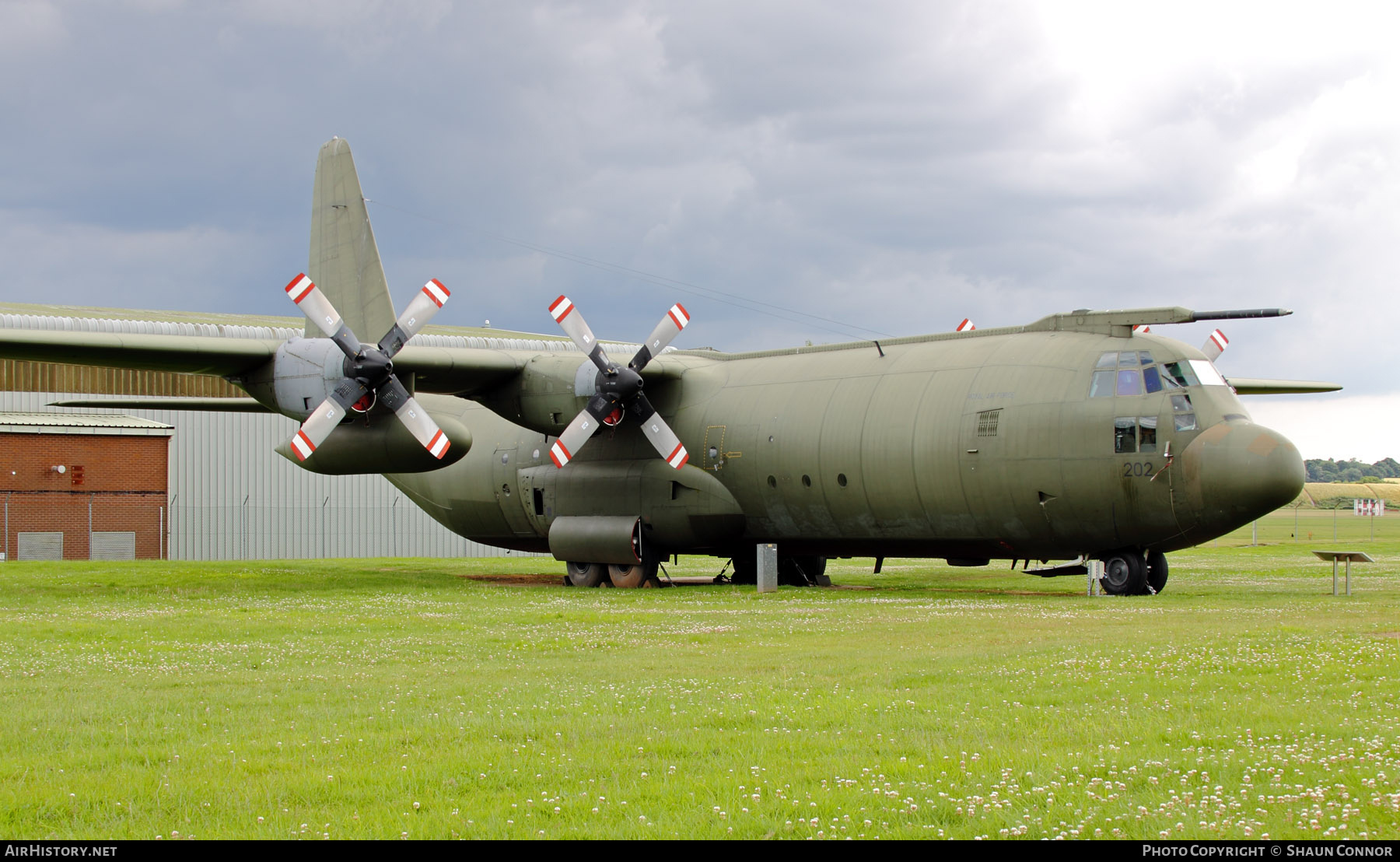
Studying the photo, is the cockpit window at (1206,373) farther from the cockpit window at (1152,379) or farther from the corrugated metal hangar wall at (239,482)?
the corrugated metal hangar wall at (239,482)

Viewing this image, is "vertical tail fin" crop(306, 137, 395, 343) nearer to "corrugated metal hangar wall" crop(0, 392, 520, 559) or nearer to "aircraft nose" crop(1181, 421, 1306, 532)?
"aircraft nose" crop(1181, 421, 1306, 532)

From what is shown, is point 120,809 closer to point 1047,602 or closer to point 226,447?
point 1047,602

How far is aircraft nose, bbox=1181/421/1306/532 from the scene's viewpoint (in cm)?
1962

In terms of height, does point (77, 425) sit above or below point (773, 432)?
above

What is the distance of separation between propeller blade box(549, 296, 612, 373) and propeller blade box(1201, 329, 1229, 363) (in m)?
11.6

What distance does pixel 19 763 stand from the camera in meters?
7.71

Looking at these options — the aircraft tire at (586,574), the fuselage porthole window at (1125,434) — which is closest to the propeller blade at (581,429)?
the aircraft tire at (586,574)

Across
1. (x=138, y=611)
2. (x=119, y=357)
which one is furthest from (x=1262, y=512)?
(x=119, y=357)

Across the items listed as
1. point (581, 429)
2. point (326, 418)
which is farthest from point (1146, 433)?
point (326, 418)

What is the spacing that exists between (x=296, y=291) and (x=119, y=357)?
362 centimetres

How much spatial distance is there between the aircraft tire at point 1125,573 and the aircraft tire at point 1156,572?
1.23ft

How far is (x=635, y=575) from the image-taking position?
27156 millimetres

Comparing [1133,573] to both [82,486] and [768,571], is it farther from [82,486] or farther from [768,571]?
[82,486]

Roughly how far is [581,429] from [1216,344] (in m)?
12.4
